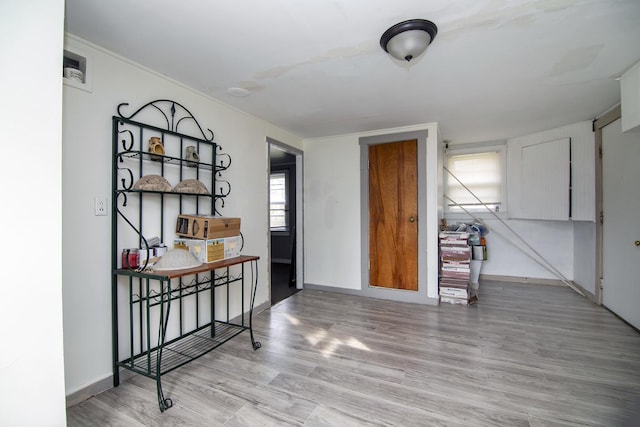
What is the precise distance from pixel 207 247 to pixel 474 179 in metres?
4.44

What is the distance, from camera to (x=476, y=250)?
4.00 meters

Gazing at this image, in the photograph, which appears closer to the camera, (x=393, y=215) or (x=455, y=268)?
(x=455, y=268)

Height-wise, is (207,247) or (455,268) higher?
(207,247)

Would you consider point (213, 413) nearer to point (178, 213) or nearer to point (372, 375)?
point (372, 375)

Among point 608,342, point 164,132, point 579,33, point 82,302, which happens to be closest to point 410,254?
point 608,342

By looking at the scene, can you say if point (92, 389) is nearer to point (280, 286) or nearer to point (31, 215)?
point (31, 215)

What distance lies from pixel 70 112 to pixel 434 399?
9.38 ft

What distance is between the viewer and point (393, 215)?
380 cm

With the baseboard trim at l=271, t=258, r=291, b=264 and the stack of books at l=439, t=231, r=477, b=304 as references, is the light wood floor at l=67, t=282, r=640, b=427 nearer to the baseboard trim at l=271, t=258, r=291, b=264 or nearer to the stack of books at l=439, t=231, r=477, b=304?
the stack of books at l=439, t=231, r=477, b=304

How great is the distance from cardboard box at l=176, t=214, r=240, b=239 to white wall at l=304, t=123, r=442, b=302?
2115mm

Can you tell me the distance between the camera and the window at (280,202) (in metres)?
6.59

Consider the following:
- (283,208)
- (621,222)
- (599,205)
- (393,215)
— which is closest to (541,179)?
(599,205)

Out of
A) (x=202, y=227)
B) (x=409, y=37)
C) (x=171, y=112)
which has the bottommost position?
(x=202, y=227)

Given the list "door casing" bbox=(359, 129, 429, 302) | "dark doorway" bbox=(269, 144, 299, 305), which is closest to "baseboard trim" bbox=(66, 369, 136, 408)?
"door casing" bbox=(359, 129, 429, 302)
